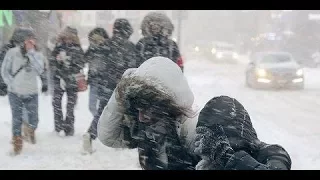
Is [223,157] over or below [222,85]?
over

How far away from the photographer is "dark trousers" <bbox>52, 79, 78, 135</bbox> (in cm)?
704

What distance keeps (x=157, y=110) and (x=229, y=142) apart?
0.41 meters

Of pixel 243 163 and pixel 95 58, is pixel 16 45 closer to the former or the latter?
pixel 95 58

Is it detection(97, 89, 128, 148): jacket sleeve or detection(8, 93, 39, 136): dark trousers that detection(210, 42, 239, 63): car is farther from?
detection(97, 89, 128, 148): jacket sleeve

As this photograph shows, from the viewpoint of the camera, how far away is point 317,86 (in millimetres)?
18359

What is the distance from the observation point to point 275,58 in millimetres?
17812

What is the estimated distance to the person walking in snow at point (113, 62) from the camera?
6004 mm

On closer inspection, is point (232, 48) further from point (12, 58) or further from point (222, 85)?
point (12, 58)

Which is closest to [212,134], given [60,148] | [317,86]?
[60,148]

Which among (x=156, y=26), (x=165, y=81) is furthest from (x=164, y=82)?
(x=156, y=26)

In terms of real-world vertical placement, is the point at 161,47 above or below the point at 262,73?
above

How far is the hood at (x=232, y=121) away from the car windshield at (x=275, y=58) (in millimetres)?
16177

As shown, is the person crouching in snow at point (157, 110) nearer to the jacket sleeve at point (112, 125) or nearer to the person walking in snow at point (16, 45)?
the jacket sleeve at point (112, 125)

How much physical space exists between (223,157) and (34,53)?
4.86m
